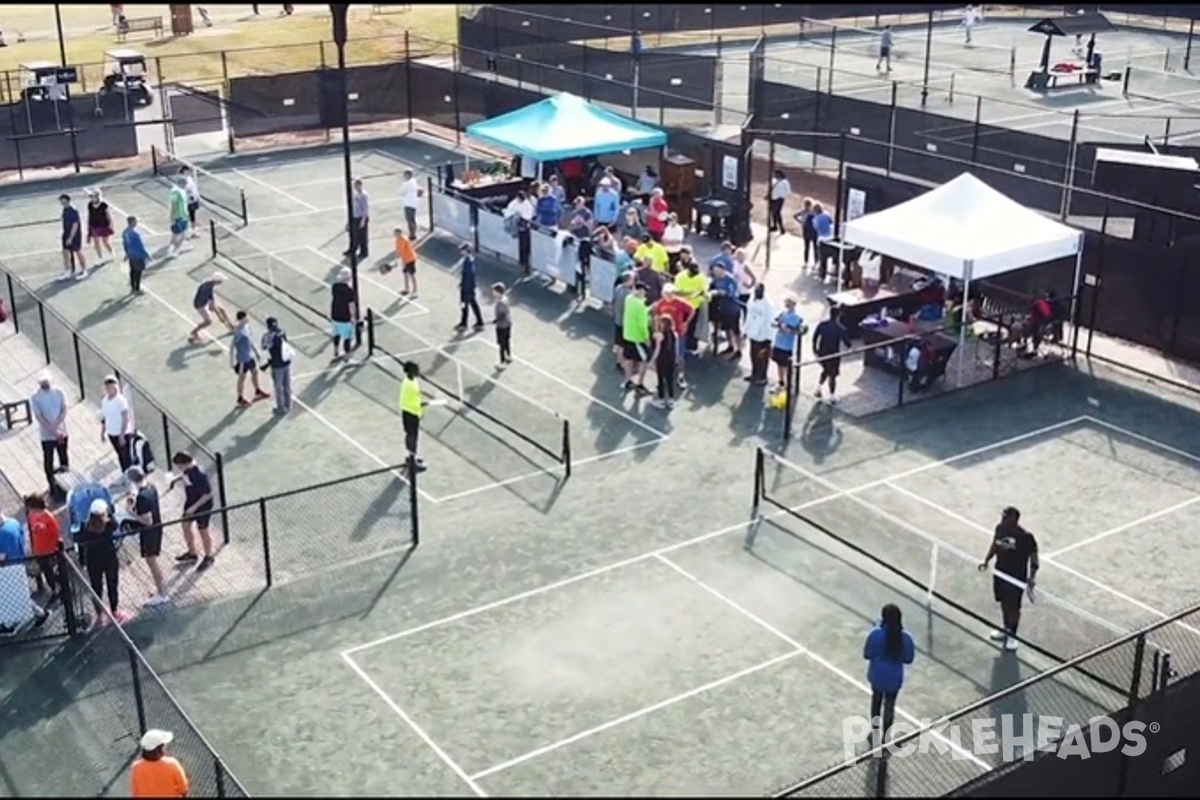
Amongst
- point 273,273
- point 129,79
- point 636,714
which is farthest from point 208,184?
point 636,714

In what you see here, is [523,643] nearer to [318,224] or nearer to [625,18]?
[318,224]

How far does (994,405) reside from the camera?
24.6 m

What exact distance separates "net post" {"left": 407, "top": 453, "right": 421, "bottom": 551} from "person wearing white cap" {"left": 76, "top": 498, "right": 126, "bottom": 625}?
3613 mm

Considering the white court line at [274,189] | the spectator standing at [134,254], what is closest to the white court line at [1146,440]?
the spectator standing at [134,254]

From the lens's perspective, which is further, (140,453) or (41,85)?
(41,85)

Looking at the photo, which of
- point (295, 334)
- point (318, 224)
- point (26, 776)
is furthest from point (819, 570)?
point (318, 224)

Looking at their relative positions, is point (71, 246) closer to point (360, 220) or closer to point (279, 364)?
point (360, 220)

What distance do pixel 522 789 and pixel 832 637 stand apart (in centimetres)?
460

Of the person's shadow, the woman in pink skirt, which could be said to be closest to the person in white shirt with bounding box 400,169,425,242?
the woman in pink skirt

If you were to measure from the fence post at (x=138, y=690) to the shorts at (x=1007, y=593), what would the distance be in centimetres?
918

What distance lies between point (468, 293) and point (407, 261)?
256cm

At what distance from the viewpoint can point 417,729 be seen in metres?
15.5

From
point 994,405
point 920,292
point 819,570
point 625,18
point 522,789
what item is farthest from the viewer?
point 625,18

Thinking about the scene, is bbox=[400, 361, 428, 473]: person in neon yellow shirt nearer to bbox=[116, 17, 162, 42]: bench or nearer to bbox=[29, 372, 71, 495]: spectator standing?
bbox=[29, 372, 71, 495]: spectator standing
